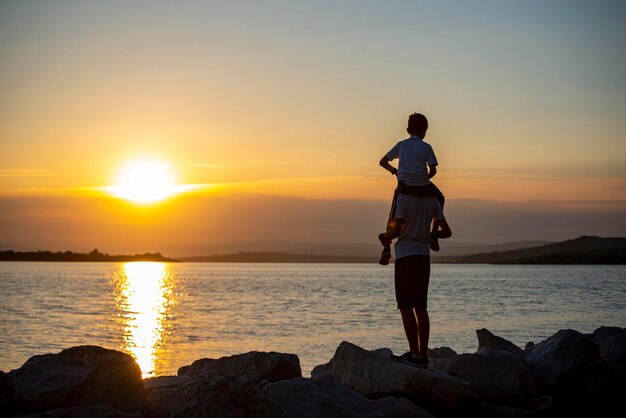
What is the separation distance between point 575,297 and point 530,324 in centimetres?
2052

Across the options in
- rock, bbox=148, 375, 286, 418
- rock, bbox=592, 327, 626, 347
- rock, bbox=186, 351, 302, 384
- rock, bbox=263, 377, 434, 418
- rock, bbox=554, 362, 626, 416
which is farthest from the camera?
rock, bbox=592, 327, 626, 347

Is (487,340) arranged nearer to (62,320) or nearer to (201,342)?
(201,342)

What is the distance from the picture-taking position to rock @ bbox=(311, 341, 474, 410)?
29.9 ft

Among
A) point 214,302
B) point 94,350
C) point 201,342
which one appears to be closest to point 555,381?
point 94,350

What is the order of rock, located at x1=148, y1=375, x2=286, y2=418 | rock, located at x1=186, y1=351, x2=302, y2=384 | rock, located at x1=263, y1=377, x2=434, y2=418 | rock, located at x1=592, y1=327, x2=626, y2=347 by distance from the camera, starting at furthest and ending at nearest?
1. rock, located at x1=592, y1=327, x2=626, y2=347
2. rock, located at x1=186, y1=351, x2=302, y2=384
3. rock, located at x1=263, y1=377, x2=434, y2=418
4. rock, located at x1=148, y1=375, x2=286, y2=418

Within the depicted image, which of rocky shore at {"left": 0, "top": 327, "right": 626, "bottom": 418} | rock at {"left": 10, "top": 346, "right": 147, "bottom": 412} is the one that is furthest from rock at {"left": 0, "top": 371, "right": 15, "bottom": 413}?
rock at {"left": 10, "top": 346, "right": 147, "bottom": 412}

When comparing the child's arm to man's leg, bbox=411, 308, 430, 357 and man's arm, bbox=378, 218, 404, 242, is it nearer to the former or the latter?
man's arm, bbox=378, 218, 404, 242

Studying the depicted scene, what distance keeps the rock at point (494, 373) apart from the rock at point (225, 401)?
317cm

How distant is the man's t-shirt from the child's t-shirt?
0.58 ft

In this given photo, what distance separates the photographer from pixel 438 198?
890 cm

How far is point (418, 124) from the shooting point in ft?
29.0

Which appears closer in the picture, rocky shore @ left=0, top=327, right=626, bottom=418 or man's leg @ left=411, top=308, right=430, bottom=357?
rocky shore @ left=0, top=327, right=626, bottom=418

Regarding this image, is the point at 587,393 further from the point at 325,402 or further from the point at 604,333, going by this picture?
the point at 325,402

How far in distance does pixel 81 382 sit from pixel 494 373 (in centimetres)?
464
